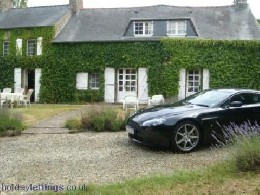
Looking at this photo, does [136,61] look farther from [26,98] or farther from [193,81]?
[26,98]

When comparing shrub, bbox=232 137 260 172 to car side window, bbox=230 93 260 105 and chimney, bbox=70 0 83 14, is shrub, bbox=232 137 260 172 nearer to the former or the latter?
car side window, bbox=230 93 260 105

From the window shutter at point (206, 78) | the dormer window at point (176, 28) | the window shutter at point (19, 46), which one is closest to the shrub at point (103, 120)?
the window shutter at point (206, 78)

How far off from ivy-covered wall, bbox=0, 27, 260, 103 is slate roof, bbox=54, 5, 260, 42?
83 centimetres

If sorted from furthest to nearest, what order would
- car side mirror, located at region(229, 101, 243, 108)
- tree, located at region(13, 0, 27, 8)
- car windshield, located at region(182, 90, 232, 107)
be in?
tree, located at region(13, 0, 27, 8), car windshield, located at region(182, 90, 232, 107), car side mirror, located at region(229, 101, 243, 108)

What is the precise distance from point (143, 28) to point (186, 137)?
17217 mm

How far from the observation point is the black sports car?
25.4 ft

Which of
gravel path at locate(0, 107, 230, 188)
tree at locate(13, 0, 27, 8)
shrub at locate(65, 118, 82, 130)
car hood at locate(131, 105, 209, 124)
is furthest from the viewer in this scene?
tree at locate(13, 0, 27, 8)

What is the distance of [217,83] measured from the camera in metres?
22.3

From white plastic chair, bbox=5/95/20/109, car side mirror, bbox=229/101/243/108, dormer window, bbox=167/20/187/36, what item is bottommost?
white plastic chair, bbox=5/95/20/109

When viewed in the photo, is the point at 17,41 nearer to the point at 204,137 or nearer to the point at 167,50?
the point at 167,50

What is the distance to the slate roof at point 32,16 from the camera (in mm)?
25766

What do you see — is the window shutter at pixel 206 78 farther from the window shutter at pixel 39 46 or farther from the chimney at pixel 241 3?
the window shutter at pixel 39 46

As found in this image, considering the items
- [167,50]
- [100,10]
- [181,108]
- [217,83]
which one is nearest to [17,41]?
[100,10]

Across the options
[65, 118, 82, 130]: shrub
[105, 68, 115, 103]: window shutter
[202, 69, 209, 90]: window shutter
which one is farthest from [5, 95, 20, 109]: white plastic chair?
[202, 69, 209, 90]: window shutter
